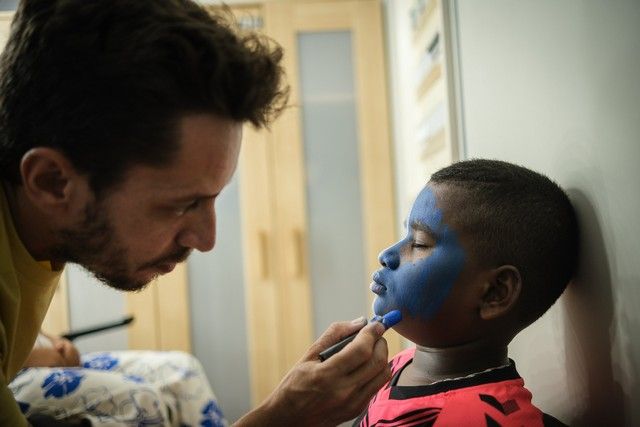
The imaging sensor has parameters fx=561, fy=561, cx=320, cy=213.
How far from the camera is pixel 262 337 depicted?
2.96 meters

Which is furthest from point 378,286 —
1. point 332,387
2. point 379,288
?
point 332,387

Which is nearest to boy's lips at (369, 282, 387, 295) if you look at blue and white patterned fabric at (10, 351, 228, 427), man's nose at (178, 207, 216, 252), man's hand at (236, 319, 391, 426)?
man's hand at (236, 319, 391, 426)

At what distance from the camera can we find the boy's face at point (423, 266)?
95cm

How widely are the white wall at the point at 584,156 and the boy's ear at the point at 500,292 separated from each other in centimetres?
11

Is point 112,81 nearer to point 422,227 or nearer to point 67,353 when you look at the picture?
point 422,227

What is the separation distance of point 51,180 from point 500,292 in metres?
0.76

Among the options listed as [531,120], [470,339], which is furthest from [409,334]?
[531,120]

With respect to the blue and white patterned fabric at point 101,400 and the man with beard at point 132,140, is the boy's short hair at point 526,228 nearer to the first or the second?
the man with beard at point 132,140

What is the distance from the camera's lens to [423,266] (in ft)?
3.15

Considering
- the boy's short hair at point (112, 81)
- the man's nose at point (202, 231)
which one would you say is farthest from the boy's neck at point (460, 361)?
the boy's short hair at point (112, 81)

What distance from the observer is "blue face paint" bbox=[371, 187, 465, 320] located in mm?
Result: 945

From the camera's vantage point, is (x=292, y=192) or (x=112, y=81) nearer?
(x=112, y=81)

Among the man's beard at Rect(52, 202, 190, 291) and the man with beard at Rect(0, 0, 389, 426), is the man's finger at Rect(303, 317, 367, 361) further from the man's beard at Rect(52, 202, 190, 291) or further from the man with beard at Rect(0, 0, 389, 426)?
the man's beard at Rect(52, 202, 190, 291)

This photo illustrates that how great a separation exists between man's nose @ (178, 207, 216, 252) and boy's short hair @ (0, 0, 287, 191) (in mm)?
124
